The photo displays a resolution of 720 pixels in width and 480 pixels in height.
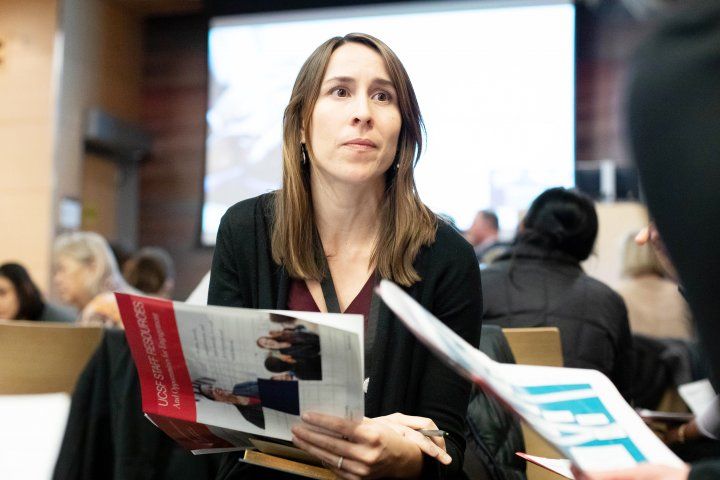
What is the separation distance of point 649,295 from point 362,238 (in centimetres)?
229

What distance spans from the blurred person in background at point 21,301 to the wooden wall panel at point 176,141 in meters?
3.96

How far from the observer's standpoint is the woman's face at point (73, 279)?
4195 mm

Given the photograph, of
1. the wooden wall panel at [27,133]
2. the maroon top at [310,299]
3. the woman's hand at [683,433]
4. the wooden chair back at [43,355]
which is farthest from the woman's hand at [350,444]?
the wooden wall panel at [27,133]

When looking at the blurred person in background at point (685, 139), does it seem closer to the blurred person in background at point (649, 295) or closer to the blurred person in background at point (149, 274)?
the blurred person in background at point (649, 295)

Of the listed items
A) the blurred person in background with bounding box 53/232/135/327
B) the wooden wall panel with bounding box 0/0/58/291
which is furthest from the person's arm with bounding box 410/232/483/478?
the wooden wall panel with bounding box 0/0/58/291

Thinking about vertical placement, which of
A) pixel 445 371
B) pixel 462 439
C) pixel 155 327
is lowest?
pixel 462 439

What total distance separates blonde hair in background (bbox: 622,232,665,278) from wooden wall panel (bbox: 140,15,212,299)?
16.5 ft

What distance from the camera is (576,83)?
6996 mm

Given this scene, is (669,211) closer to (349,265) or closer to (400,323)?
(400,323)

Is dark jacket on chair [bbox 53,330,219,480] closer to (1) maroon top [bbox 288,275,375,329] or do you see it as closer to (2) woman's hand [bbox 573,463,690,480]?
(1) maroon top [bbox 288,275,375,329]

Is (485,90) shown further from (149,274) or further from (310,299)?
(310,299)

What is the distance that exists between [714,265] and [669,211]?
0.06m

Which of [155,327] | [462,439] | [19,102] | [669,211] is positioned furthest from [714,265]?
[19,102]

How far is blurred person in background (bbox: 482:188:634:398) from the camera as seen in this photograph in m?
2.63
